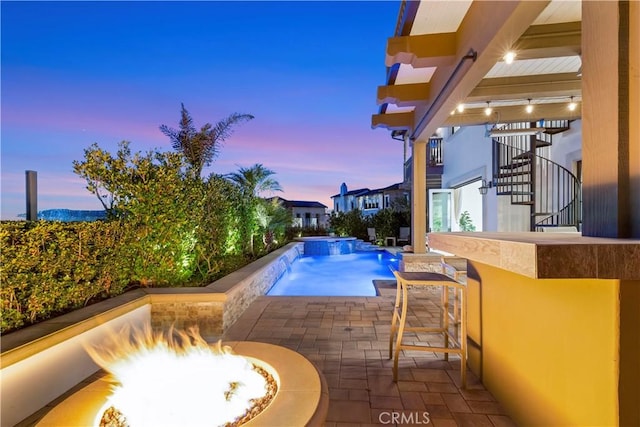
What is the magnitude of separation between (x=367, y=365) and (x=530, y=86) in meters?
4.95

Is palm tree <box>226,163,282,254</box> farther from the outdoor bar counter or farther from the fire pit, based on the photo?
the outdoor bar counter

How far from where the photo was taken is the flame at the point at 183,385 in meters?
1.30

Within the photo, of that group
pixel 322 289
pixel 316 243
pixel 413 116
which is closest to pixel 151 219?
pixel 322 289

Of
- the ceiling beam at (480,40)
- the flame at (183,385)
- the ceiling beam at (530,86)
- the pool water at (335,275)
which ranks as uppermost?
the ceiling beam at (530,86)

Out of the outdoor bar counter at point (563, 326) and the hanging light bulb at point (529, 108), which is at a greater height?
the hanging light bulb at point (529, 108)

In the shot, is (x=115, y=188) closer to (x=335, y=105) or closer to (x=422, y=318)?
(x=422, y=318)

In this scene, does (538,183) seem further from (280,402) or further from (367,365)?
(280,402)

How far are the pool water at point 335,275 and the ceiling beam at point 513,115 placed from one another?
3.94 metres

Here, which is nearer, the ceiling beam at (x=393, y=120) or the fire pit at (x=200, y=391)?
the fire pit at (x=200, y=391)

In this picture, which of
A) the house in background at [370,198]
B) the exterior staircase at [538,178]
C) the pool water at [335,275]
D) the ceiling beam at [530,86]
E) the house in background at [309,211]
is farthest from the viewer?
the house in background at [309,211]

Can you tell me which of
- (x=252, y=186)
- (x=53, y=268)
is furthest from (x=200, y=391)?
(x=252, y=186)

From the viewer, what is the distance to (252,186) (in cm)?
912

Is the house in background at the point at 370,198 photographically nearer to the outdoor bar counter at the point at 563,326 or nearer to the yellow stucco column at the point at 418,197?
the yellow stucco column at the point at 418,197

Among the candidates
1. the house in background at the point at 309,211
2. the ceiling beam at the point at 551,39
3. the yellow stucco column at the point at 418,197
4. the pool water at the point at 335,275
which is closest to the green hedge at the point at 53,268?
the pool water at the point at 335,275
